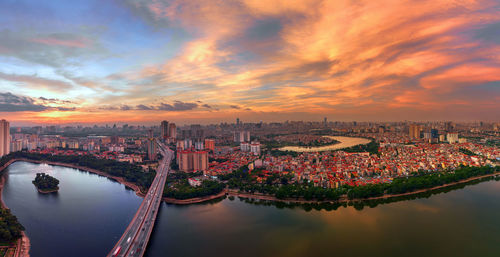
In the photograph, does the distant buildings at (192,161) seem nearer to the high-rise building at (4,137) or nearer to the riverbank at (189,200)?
the riverbank at (189,200)

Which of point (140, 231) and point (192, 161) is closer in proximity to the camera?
point (140, 231)

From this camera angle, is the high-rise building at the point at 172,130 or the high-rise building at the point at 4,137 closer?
the high-rise building at the point at 4,137

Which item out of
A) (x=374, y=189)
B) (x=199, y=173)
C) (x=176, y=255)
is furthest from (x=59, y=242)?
(x=374, y=189)

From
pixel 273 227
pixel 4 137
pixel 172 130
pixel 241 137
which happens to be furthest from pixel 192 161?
pixel 172 130

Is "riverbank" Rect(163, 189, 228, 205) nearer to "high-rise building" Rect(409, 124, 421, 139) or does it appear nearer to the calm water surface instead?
the calm water surface

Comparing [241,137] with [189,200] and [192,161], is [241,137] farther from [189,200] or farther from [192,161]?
[189,200]

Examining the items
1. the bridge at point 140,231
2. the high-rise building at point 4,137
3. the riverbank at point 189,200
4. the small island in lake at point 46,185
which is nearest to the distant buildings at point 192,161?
the bridge at point 140,231

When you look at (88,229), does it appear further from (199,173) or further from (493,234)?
(493,234)

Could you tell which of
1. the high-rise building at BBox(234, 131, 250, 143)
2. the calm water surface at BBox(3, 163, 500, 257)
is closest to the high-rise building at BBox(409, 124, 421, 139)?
the high-rise building at BBox(234, 131, 250, 143)

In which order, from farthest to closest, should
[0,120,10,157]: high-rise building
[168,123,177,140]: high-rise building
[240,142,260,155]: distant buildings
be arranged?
[168,123,177,140]: high-rise building
[240,142,260,155]: distant buildings
[0,120,10,157]: high-rise building
